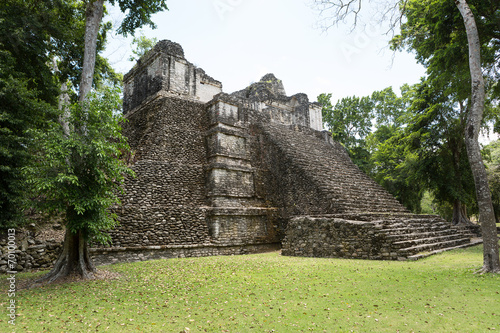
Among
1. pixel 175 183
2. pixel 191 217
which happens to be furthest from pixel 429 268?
pixel 175 183

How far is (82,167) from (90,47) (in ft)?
11.6

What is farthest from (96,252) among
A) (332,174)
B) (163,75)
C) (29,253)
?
(332,174)

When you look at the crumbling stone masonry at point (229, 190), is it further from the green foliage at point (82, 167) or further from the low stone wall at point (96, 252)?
the green foliage at point (82, 167)

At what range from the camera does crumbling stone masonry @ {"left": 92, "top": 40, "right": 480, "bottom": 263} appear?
29.6ft

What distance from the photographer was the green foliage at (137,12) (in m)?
9.93

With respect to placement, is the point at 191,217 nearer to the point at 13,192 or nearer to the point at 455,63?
the point at 13,192

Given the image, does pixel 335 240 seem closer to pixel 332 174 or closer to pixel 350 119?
pixel 332 174

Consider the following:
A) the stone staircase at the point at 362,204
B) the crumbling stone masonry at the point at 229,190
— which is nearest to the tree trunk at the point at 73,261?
the crumbling stone masonry at the point at 229,190

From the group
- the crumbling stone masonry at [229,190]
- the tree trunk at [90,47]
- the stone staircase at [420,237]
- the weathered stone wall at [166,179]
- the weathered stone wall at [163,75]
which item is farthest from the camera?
the weathered stone wall at [163,75]

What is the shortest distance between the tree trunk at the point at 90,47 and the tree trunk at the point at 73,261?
3.28 metres

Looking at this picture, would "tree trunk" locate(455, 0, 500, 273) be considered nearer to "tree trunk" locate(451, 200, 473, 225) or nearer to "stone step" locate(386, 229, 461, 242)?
"stone step" locate(386, 229, 461, 242)

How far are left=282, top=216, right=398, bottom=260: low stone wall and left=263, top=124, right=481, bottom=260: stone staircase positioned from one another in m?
0.06

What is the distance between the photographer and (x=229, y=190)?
1189 cm

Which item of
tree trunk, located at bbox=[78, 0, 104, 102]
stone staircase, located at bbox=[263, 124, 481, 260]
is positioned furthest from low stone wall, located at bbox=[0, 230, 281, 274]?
stone staircase, located at bbox=[263, 124, 481, 260]
